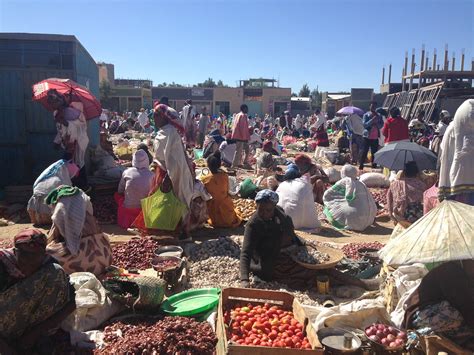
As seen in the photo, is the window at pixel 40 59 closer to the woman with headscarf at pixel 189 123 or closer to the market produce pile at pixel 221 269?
the market produce pile at pixel 221 269

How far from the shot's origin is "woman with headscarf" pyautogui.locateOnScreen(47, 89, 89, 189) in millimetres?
7020

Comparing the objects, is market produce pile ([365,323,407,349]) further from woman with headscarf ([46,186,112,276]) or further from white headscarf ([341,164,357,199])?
white headscarf ([341,164,357,199])

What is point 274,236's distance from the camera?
14.8 feet

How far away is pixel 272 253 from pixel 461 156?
6.85 ft

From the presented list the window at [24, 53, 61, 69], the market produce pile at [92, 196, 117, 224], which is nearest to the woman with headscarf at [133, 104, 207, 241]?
the market produce pile at [92, 196, 117, 224]

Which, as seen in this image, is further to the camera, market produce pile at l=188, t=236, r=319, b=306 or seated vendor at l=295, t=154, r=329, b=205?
seated vendor at l=295, t=154, r=329, b=205

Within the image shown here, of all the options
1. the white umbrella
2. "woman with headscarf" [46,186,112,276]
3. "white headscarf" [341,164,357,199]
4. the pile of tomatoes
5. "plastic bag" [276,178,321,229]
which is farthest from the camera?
"white headscarf" [341,164,357,199]

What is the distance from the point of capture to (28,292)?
2977 mm

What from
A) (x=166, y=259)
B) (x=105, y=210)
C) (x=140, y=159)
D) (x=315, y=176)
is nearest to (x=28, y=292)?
(x=166, y=259)

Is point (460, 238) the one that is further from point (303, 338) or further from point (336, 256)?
point (336, 256)

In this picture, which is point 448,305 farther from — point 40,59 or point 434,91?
point 434,91

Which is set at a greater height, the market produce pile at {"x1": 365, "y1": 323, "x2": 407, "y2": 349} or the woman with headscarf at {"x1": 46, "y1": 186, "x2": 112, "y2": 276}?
the woman with headscarf at {"x1": 46, "y1": 186, "x2": 112, "y2": 276}

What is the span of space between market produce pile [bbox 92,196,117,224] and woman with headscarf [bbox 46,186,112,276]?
8.90 ft

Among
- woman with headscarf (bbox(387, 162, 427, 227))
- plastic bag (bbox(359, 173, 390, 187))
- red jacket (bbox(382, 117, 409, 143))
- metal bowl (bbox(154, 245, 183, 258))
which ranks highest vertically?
red jacket (bbox(382, 117, 409, 143))
